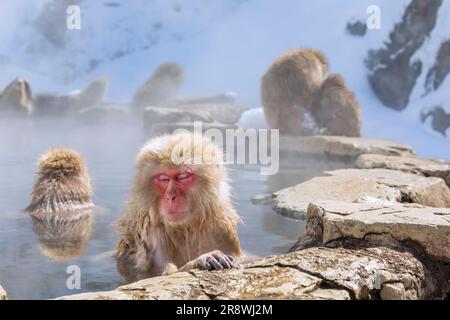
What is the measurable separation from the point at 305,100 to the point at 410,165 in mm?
2916

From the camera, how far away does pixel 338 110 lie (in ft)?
26.2

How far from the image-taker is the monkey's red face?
2.75 metres

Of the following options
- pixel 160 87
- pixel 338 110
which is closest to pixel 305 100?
pixel 338 110

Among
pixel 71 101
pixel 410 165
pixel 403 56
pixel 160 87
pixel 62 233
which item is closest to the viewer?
pixel 62 233

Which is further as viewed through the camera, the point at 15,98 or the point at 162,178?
the point at 15,98

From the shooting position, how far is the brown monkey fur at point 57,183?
4215 mm

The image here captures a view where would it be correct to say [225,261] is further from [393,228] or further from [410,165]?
[410,165]

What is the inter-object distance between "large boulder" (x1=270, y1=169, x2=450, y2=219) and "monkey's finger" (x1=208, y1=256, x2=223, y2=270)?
186 centimetres

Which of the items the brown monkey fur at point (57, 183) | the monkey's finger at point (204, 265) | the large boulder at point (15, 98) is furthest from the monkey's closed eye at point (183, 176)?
the large boulder at point (15, 98)

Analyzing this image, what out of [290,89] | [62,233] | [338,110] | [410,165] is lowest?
[62,233]

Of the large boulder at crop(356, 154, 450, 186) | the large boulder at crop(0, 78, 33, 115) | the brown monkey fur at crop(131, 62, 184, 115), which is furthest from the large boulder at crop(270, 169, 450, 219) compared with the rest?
the large boulder at crop(0, 78, 33, 115)

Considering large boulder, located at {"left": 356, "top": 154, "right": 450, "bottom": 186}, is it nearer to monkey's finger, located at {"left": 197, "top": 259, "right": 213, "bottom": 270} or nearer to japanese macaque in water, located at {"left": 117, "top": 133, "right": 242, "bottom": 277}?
japanese macaque in water, located at {"left": 117, "top": 133, "right": 242, "bottom": 277}
